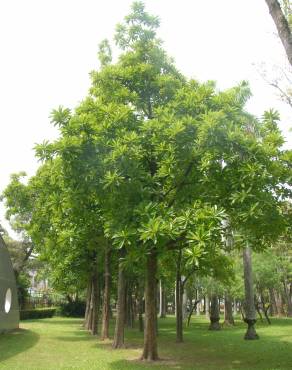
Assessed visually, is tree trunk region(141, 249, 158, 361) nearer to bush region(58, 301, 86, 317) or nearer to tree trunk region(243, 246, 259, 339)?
tree trunk region(243, 246, 259, 339)

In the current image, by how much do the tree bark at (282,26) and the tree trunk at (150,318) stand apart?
26.4 ft

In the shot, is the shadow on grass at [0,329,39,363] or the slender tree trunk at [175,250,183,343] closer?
the shadow on grass at [0,329,39,363]

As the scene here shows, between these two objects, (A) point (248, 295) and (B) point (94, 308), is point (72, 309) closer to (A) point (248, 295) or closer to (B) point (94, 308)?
(B) point (94, 308)

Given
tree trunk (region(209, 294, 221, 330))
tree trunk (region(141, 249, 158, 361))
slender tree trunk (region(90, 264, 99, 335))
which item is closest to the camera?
tree trunk (region(141, 249, 158, 361))

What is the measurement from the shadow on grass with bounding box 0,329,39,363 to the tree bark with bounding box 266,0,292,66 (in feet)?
45.4

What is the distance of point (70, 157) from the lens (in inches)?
586

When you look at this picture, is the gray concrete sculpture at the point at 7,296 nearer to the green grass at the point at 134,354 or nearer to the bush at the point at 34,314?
the green grass at the point at 134,354

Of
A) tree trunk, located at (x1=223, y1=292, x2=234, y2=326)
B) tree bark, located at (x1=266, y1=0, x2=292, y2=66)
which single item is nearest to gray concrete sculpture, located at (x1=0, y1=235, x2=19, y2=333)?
tree trunk, located at (x1=223, y1=292, x2=234, y2=326)

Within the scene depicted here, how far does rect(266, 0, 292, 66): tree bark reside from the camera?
12.7 m

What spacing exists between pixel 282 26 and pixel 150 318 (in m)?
10.7

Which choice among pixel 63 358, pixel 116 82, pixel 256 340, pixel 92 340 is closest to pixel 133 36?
pixel 116 82

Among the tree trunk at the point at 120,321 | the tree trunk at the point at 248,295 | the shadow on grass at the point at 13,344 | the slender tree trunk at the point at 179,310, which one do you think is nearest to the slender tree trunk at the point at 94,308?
the shadow on grass at the point at 13,344

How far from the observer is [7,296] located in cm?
2795

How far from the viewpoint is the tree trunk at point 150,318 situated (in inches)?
643
